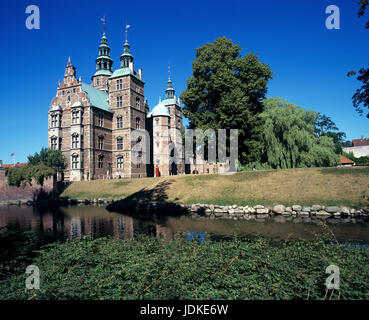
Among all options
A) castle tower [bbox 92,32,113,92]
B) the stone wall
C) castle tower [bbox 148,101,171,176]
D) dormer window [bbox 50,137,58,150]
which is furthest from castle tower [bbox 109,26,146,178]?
the stone wall

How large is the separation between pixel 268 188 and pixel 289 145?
9837 millimetres

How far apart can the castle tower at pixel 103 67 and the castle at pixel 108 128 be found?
0.42m

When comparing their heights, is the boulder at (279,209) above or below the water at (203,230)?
above

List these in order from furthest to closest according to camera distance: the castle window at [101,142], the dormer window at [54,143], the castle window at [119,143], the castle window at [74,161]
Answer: the castle window at [119,143], the castle window at [101,142], the dormer window at [54,143], the castle window at [74,161]

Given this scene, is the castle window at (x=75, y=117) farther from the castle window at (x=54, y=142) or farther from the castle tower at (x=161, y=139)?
the castle tower at (x=161, y=139)

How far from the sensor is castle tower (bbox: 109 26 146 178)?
148ft

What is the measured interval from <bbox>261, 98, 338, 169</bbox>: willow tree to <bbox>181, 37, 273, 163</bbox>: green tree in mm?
4318

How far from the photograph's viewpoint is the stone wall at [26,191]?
34750 mm

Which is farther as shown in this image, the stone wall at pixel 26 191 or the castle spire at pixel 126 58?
the castle spire at pixel 126 58

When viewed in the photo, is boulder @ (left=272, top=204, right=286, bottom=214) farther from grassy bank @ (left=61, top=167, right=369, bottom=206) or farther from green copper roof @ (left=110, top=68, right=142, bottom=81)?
green copper roof @ (left=110, top=68, right=142, bottom=81)

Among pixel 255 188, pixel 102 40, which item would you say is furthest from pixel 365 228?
pixel 102 40

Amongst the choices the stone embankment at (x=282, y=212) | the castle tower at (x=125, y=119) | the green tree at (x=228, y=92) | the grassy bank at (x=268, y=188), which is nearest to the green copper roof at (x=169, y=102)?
the castle tower at (x=125, y=119)

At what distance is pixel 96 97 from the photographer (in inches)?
1825
